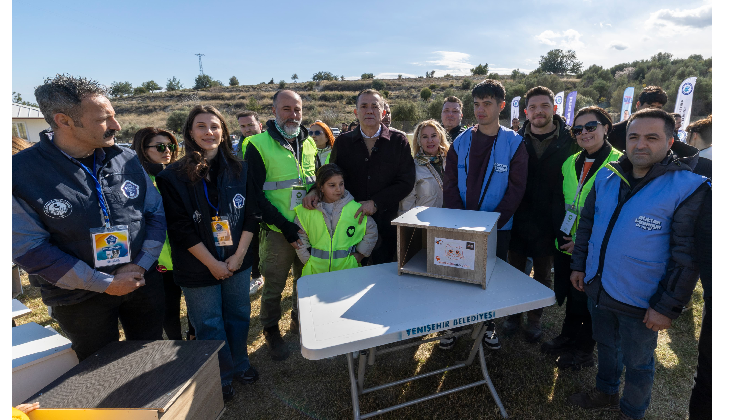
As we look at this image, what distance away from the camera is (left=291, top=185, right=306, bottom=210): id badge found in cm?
325

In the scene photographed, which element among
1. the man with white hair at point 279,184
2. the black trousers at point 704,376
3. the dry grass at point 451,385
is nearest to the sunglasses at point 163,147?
the man with white hair at point 279,184

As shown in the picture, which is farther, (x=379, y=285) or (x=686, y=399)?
(x=686, y=399)

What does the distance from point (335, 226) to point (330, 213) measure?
13 centimetres

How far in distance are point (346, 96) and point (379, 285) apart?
43817 mm

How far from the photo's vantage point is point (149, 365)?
2.07m

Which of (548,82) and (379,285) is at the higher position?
(548,82)

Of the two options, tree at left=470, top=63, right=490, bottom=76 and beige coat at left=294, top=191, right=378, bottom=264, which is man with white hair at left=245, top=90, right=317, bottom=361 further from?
tree at left=470, top=63, right=490, bottom=76

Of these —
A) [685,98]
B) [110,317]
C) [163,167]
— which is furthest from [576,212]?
[685,98]

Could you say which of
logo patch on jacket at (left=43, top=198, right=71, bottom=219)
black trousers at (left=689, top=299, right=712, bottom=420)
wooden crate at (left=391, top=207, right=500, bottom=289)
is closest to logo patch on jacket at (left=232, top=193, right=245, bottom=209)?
logo patch on jacket at (left=43, top=198, right=71, bottom=219)

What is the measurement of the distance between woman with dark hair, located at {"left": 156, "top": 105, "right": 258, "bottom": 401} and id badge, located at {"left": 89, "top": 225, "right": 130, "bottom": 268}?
0.37 m

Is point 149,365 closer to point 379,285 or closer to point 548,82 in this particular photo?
point 379,285

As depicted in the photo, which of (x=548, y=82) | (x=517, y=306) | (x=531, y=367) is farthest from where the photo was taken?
(x=548, y=82)
